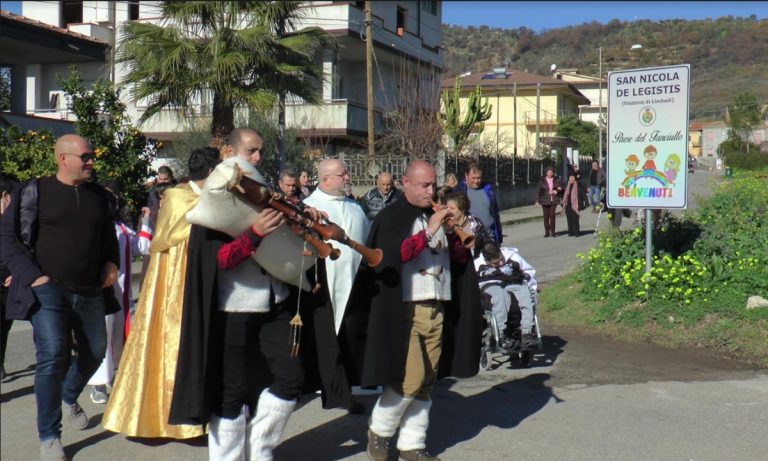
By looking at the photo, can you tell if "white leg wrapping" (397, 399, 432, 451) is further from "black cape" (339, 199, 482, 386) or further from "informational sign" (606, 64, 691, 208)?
"informational sign" (606, 64, 691, 208)

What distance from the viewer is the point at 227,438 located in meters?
5.00

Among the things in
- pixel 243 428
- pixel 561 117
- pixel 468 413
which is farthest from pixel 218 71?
pixel 561 117

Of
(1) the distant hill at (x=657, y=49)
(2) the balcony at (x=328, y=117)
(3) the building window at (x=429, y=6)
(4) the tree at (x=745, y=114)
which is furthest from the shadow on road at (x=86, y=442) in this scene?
(4) the tree at (x=745, y=114)

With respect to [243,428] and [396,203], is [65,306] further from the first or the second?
[396,203]

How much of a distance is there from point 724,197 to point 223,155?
964cm

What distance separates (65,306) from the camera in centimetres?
570

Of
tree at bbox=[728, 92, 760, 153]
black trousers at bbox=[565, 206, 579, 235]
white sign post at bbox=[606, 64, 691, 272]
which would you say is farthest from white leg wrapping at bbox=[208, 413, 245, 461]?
tree at bbox=[728, 92, 760, 153]

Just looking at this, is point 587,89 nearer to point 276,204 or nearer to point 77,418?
point 77,418

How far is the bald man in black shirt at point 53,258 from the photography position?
5566mm

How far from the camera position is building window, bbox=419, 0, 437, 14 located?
127ft

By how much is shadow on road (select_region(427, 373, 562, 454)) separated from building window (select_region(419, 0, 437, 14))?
32.3m

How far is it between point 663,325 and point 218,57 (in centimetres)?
1138

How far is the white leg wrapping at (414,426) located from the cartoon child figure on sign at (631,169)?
6.08 m

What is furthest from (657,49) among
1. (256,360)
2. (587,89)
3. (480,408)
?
(256,360)
